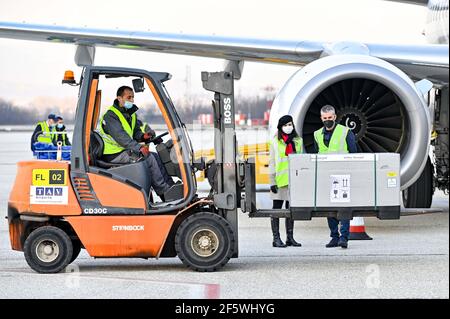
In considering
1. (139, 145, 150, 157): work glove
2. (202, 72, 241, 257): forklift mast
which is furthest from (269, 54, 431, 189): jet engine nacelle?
(139, 145, 150, 157): work glove

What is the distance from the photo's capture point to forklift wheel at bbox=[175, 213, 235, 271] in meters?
9.20

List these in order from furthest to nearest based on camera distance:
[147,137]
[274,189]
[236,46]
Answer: [236,46]
[274,189]
[147,137]

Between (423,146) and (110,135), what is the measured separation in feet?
13.9

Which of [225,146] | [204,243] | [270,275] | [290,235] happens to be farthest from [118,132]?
[290,235]

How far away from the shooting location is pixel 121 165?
9570 mm

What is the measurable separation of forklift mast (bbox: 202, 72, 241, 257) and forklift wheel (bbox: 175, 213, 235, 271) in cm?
29

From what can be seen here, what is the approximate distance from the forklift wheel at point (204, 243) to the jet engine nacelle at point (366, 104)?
2928mm

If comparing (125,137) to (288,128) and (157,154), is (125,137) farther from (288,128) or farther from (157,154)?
(288,128)

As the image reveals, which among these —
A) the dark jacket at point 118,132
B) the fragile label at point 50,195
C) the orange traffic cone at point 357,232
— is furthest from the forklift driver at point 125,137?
the orange traffic cone at point 357,232

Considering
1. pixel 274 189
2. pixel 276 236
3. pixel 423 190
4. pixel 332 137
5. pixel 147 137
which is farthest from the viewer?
pixel 423 190

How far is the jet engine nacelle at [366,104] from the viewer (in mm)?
11977

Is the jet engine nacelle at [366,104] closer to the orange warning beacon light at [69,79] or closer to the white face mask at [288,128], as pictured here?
the white face mask at [288,128]

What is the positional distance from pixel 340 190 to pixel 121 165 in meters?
2.05

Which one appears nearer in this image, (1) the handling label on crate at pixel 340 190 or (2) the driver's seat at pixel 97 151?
(1) the handling label on crate at pixel 340 190
